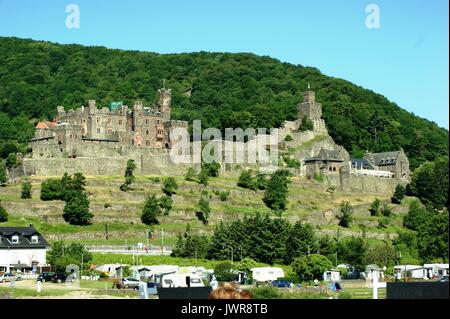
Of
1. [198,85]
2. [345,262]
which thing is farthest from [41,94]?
[345,262]

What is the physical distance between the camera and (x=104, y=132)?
9125cm

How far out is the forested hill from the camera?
117m

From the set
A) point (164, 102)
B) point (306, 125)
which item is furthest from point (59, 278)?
point (306, 125)

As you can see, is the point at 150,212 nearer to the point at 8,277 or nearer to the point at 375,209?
the point at 8,277

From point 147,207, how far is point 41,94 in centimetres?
6416

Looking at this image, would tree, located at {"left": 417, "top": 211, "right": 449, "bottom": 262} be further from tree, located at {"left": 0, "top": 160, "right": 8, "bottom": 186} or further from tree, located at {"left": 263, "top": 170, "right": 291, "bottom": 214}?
tree, located at {"left": 0, "top": 160, "right": 8, "bottom": 186}

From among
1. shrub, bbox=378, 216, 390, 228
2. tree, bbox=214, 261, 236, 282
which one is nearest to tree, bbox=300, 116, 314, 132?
shrub, bbox=378, 216, 390, 228

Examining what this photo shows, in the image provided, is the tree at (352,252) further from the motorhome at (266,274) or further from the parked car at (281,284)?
the parked car at (281,284)

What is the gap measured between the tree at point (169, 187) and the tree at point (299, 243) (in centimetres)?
1355

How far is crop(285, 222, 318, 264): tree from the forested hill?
3572 centimetres

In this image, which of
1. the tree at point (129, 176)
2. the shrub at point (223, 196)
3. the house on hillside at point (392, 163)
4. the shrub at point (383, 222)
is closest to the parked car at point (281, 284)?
the tree at point (129, 176)
